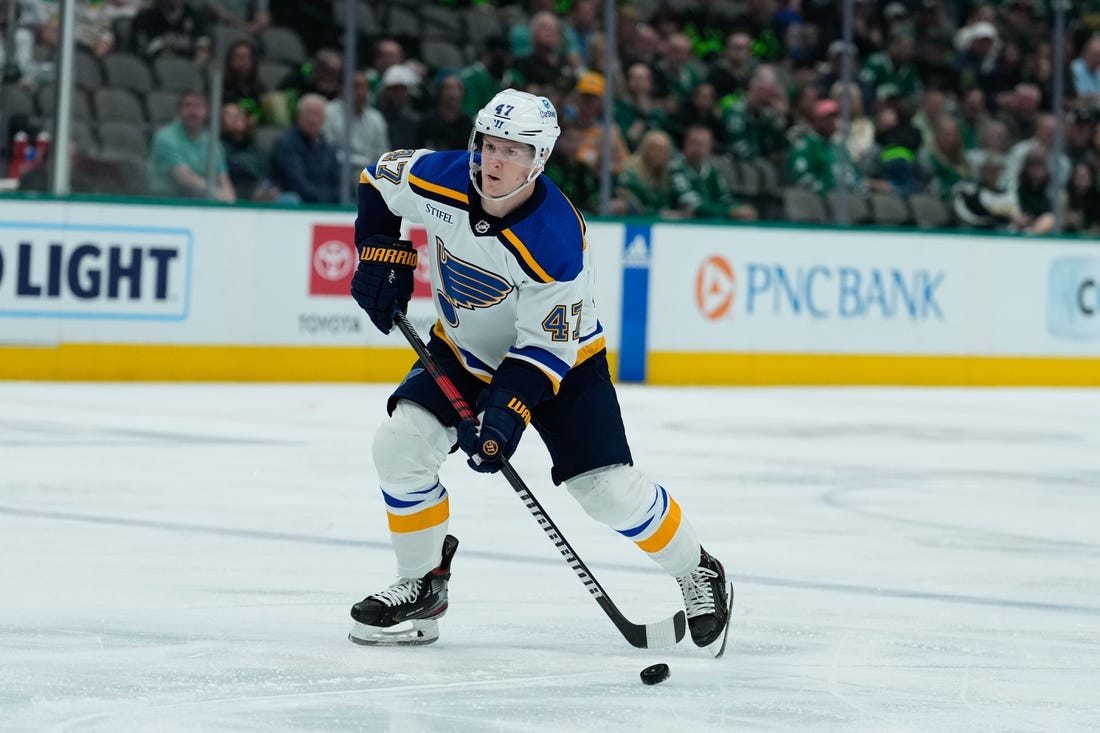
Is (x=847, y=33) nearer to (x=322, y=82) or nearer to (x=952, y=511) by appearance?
(x=322, y=82)

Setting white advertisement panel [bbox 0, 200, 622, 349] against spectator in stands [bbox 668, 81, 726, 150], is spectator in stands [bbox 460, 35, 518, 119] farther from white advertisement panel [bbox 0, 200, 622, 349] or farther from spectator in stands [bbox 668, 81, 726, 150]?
spectator in stands [bbox 668, 81, 726, 150]

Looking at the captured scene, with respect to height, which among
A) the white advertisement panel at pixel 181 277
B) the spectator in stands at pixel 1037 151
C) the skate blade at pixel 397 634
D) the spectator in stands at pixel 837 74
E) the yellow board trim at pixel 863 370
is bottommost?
the skate blade at pixel 397 634

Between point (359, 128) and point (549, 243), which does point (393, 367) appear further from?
point (549, 243)

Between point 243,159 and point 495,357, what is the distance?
19.2ft

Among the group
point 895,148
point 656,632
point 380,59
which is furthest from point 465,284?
point 895,148

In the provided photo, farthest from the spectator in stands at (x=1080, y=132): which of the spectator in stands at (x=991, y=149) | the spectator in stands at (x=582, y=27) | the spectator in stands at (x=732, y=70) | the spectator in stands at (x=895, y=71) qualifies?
the spectator in stands at (x=582, y=27)

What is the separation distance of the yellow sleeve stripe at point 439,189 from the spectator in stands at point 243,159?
5.55 meters

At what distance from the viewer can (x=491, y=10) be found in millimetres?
10562

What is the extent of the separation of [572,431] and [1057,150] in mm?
8379

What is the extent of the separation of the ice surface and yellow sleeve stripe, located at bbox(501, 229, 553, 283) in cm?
75

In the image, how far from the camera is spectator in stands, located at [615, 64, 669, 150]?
33.5 ft

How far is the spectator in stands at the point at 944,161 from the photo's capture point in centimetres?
1102

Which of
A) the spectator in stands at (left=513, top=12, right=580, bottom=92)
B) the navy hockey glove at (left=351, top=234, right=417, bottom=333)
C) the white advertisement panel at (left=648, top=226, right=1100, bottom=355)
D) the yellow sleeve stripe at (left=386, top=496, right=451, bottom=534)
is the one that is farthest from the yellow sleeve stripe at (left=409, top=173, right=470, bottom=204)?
A: the white advertisement panel at (left=648, top=226, right=1100, bottom=355)

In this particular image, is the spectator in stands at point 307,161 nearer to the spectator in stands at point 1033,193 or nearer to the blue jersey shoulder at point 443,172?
the spectator in stands at point 1033,193
